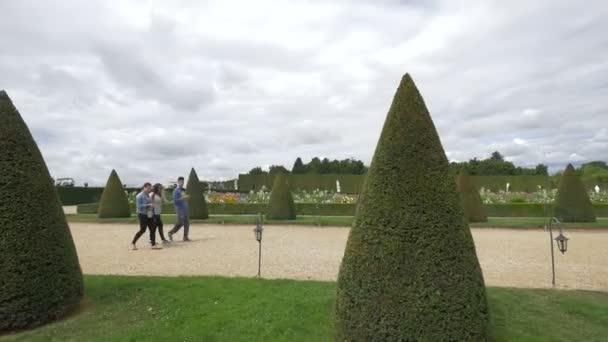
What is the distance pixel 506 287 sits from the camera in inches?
259

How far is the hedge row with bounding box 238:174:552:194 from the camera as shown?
38.8 m

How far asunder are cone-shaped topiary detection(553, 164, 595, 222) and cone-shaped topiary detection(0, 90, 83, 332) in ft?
55.9

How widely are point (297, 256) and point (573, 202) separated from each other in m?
12.4

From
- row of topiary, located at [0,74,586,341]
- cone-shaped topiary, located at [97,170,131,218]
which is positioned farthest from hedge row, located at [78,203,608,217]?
row of topiary, located at [0,74,586,341]

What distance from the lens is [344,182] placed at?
39.5 m

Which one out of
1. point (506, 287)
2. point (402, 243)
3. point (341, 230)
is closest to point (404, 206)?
point (402, 243)

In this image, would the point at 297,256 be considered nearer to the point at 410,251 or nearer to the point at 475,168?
the point at 410,251

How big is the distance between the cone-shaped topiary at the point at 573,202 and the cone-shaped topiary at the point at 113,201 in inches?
718

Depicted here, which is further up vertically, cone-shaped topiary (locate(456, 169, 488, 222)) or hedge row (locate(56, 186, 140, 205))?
hedge row (locate(56, 186, 140, 205))

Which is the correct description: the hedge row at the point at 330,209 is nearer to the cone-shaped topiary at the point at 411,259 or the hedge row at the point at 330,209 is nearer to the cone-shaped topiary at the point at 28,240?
the cone-shaped topiary at the point at 28,240

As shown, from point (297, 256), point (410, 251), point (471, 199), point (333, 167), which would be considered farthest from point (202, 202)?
point (333, 167)

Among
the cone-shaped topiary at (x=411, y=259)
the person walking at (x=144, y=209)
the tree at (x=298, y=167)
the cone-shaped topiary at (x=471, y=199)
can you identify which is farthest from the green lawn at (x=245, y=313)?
the tree at (x=298, y=167)

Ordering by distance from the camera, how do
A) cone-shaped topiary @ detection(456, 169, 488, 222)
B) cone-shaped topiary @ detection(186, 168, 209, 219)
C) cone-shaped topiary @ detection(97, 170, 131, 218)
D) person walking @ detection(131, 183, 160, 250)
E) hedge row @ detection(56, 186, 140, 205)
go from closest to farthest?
person walking @ detection(131, 183, 160, 250) < cone-shaped topiary @ detection(456, 169, 488, 222) < cone-shaped topiary @ detection(186, 168, 209, 219) < cone-shaped topiary @ detection(97, 170, 131, 218) < hedge row @ detection(56, 186, 140, 205)

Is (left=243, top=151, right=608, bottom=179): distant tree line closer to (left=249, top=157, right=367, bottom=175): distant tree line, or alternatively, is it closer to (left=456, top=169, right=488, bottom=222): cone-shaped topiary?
(left=249, top=157, right=367, bottom=175): distant tree line
